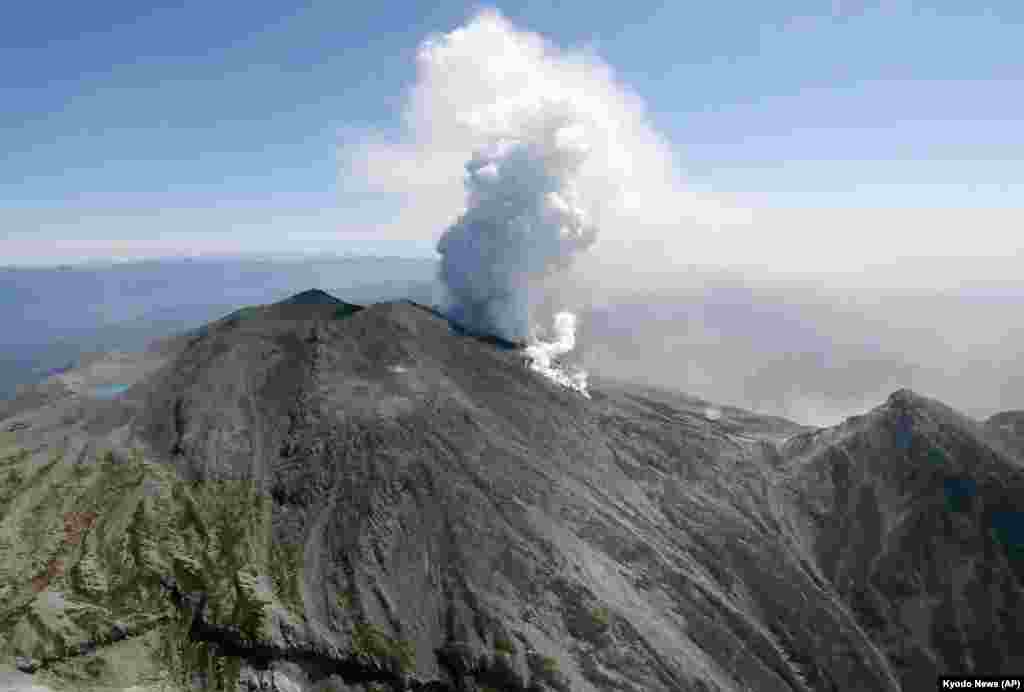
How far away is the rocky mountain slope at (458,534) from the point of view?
77.6m

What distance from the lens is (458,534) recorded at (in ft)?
305

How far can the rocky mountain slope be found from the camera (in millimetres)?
77562

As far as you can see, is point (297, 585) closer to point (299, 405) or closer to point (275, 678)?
point (275, 678)

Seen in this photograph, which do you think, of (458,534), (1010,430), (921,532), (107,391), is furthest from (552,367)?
(1010,430)

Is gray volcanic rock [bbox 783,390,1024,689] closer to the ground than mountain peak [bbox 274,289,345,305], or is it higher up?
closer to the ground

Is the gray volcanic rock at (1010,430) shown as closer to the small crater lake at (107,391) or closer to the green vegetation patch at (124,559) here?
the green vegetation patch at (124,559)

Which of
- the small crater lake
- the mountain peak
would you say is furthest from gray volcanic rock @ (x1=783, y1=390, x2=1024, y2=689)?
the small crater lake

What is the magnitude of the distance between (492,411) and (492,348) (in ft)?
109

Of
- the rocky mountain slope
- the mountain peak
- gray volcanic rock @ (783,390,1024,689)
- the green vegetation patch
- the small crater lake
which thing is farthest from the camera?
the mountain peak

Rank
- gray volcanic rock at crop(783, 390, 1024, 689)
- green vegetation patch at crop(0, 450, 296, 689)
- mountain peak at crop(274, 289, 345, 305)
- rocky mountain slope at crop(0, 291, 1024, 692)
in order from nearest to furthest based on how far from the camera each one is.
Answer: green vegetation patch at crop(0, 450, 296, 689) < rocky mountain slope at crop(0, 291, 1024, 692) < gray volcanic rock at crop(783, 390, 1024, 689) < mountain peak at crop(274, 289, 345, 305)

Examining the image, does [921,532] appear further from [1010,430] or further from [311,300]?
[311,300]

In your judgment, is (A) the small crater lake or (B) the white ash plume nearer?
(A) the small crater lake

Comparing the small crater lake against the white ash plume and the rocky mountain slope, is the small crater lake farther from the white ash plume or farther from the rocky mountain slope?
the white ash plume

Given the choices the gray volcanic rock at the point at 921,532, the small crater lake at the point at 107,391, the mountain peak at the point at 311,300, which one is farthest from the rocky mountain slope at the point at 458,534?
the mountain peak at the point at 311,300
